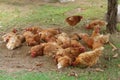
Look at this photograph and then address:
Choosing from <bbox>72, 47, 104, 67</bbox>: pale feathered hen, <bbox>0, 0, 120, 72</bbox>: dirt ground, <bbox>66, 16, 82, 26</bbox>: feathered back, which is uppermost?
<bbox>66, 16, 82, 26</bbox>: feathered back

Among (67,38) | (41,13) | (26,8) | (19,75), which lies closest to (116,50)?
(67,38)

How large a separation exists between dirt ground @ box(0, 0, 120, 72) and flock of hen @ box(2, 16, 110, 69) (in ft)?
0.30

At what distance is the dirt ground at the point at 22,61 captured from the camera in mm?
5441

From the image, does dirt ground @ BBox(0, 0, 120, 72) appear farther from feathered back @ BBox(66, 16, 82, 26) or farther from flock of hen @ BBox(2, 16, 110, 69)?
feathered back @ BBox(66, 16, 82, 26)

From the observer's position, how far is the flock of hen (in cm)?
531

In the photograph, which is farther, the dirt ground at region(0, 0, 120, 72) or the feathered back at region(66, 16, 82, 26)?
the feathered back at region(66, 16, 82, 26)

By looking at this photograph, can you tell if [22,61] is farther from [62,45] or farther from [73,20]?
[73,20]

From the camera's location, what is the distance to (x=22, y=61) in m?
5.71

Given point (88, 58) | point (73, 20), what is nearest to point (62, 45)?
point (88, 58)

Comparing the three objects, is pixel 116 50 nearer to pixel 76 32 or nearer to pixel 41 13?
pixel 76 32

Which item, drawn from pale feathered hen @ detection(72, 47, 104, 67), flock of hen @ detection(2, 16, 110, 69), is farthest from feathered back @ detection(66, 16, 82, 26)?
pale feathered hen @ detection(72, 47, 104, 67)

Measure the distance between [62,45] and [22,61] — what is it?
73cm

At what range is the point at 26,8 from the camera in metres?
9.22

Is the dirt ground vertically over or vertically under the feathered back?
under
